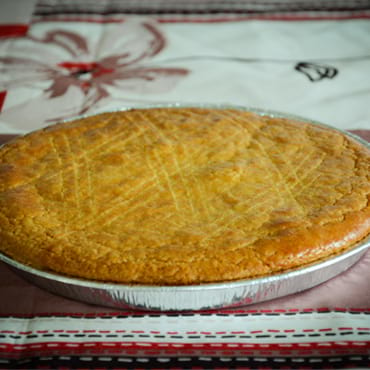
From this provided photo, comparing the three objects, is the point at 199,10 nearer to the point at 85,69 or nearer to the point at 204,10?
the point at 204,10

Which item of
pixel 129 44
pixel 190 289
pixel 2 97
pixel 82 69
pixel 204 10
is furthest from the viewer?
pixel 204 10

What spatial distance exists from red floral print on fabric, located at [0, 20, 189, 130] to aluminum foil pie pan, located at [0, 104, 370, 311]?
0.75 metres

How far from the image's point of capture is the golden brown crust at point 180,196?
0.76 metres

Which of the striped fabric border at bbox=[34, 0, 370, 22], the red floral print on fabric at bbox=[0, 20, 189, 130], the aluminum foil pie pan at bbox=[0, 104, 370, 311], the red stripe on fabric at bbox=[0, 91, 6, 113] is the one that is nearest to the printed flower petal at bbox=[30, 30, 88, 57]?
the red floral print on fabric at bbox=[0, 20, 189, 130]

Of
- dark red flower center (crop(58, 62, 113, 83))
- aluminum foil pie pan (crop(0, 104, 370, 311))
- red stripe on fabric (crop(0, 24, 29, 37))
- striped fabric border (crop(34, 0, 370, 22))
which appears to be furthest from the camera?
striped fabric border (crop(34, 0, 370, 22))

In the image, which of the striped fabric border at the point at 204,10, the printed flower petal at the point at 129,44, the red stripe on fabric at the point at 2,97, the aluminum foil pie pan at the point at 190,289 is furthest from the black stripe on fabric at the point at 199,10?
the aluminum foil pie pan at the point at 190,289

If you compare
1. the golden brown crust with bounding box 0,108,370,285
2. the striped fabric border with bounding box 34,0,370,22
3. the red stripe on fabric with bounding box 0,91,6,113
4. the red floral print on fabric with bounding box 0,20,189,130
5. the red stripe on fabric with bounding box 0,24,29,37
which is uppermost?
the golden brown crust with bounding box 0,108,370,285

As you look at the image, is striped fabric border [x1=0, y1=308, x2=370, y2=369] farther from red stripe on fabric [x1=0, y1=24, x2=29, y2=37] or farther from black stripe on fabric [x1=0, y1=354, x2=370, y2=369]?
red stripe on fabric [x1=0, y1=24, x2=29, y2=37]

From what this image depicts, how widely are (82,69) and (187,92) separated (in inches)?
14.5

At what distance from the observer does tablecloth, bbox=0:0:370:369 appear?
0.76m

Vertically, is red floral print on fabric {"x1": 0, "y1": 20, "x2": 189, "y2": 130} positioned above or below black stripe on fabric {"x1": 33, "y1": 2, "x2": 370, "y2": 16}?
below

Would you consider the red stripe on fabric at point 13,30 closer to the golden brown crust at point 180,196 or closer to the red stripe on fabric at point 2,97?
the red stripe on fabric at point 2,97

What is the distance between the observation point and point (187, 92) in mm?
1580

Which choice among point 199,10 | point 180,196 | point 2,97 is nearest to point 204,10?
point 199,10
